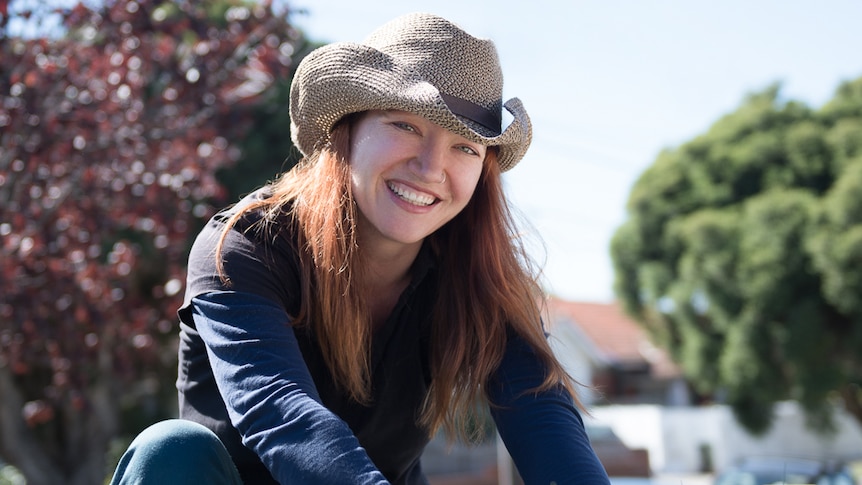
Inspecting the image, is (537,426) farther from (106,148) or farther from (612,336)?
(612,336)

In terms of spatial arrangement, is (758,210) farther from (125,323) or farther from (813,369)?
(125,323)

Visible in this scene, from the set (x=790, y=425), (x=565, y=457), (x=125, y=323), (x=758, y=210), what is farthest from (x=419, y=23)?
(x=790, y=425)

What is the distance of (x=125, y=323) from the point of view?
532 centimetres

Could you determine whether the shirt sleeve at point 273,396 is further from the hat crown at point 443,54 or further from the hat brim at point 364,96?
the hat crown at point 443,54

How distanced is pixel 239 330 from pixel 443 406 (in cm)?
59

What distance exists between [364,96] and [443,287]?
0.53 meters

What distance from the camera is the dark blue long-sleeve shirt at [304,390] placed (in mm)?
1538

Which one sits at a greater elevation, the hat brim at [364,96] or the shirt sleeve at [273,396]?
the hat brim at [364,96]

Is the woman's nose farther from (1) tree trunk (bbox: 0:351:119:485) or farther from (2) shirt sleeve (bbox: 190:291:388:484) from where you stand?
(1) tree trunk (bbox: 0:351:119:485)

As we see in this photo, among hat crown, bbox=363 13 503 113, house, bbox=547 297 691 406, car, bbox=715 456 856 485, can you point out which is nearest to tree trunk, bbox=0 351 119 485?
hat crown, bbox=363 13 503 113

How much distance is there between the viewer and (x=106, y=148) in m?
4.29

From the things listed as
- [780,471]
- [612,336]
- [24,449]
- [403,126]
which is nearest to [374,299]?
[403,126]

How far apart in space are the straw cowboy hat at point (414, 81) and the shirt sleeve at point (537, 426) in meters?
0.49

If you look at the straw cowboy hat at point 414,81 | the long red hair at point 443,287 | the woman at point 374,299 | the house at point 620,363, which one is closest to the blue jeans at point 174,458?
the woman at point 374,299
